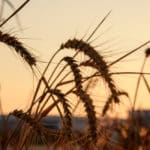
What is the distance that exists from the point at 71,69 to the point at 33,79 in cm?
21

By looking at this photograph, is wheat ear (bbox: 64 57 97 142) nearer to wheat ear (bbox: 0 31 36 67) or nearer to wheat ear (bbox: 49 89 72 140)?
wheat ear (bbox: 49 89 72 140)

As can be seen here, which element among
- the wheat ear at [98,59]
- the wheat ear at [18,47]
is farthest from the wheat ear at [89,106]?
the wheat ear at [18,47]

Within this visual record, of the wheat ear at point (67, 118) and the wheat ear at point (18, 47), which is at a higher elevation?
the wheat ear at point (18, 47)

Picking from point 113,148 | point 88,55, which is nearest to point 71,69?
point 88,55

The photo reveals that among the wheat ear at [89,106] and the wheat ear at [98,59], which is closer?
the wheat ear at [89,106]

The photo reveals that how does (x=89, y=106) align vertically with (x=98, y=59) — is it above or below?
below

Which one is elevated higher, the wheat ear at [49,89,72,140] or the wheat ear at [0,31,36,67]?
the wheat ear at [0,31,36,67]

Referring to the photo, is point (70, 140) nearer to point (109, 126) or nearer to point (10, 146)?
point (10, 146)

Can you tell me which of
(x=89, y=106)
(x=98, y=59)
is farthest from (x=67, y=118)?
(x=98, y=59)

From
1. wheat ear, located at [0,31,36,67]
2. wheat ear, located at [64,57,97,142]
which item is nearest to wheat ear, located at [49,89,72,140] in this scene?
wheat ear, located at [64,57,97,142]

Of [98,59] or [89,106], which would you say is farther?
[98,59]

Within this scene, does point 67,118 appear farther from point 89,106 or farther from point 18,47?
point 18,47

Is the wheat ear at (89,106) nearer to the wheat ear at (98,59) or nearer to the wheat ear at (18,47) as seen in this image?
the wheat ear at (98,59)

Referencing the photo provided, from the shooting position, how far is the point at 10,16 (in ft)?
7.92
